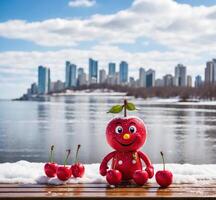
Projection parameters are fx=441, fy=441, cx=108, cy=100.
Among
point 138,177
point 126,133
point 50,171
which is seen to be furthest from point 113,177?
point 50,171

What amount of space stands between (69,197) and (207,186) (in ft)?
4.68

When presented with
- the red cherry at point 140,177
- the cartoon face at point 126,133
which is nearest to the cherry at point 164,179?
the red cherry at point 140,177

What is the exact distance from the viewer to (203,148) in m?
15.8

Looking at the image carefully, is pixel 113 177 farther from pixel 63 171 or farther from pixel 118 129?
pixel 118 129

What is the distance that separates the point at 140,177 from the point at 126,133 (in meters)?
0.59

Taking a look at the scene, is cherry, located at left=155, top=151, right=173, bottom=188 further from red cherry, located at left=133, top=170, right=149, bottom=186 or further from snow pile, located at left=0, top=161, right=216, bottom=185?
snow pile, located at left=0, top=161, right=216, bottom=185

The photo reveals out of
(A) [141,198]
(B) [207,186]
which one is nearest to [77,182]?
(A) [141,198]

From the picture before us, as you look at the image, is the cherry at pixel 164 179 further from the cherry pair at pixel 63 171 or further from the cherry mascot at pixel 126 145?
the cherry pair at pixel 63 171

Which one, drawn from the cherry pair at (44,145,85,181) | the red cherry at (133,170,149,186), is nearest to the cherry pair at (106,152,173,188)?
the red cherry at (133,170,149,186)

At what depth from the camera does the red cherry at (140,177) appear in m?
4.45

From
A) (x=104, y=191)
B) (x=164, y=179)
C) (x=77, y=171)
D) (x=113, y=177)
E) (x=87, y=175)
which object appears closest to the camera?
(x=104, y=191)

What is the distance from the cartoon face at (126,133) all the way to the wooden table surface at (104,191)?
583mm

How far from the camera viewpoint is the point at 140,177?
14.6 ft

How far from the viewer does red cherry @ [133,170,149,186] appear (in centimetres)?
445
